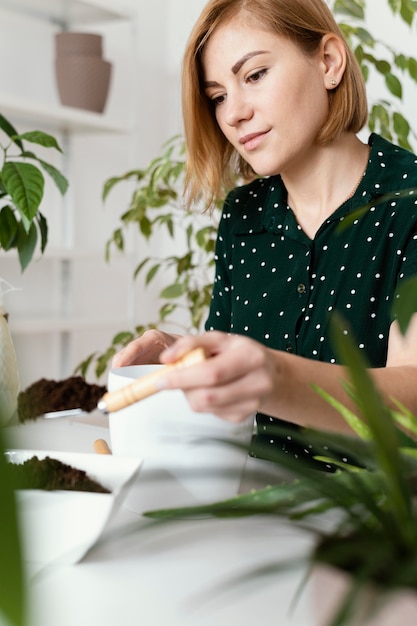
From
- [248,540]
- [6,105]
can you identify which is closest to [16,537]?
[248,540]

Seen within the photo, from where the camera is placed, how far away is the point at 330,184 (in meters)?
1.37

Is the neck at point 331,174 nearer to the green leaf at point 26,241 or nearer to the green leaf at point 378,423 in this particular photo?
the green leaf at point 26,241

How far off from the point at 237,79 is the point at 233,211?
29 cm

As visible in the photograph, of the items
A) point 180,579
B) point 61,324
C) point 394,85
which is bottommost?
point 61,324

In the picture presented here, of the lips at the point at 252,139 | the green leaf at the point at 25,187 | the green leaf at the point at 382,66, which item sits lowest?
the green leaf at the point at 25,187

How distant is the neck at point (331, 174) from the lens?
1369 millimetres

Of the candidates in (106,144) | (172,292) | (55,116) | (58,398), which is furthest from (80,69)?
(58,398)

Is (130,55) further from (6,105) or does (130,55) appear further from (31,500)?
(31,500)

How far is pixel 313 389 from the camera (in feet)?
2.63

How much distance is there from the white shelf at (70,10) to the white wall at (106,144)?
37mm

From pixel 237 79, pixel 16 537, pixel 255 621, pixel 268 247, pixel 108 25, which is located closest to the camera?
pixel 16 537

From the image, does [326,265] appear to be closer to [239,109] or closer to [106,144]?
[239,109]

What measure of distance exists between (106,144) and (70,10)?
0.59m

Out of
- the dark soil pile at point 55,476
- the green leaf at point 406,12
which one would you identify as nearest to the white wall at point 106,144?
the green leaf at point 406,12
